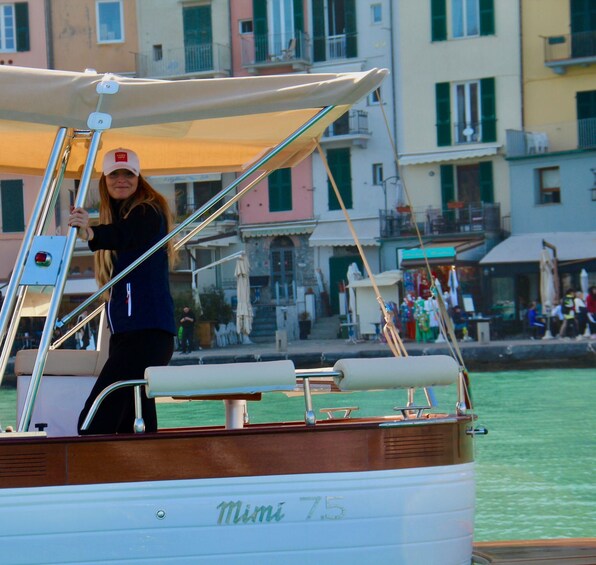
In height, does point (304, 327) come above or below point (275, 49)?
below

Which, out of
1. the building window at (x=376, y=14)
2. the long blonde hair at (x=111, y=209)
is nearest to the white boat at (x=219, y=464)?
the long blonde hair at (x=111, y=209)

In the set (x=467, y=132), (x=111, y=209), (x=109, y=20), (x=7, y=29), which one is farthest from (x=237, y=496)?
(x=7, y=29)

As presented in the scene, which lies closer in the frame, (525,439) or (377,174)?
(525,439)

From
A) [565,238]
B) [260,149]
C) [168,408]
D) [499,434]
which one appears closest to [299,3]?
[565,238]

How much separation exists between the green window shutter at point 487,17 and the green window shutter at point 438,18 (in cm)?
118

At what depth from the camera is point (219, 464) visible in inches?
180

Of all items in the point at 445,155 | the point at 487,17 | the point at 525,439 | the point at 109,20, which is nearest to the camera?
the point at 525,439

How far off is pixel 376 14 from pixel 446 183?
6.24 metres

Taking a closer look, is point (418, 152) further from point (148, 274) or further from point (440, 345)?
point (148, 274)

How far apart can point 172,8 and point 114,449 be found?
127 ft

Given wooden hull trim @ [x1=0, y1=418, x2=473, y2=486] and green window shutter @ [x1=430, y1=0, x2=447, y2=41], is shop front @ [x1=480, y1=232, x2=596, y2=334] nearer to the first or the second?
green window shutter @ [x1=430, y1=0, x2=447, y2=41]

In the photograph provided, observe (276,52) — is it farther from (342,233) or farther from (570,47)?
(570,47)

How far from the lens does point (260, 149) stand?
6.20 m

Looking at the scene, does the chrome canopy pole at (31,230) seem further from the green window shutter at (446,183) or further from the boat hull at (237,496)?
the green window shutter at (446,183)
